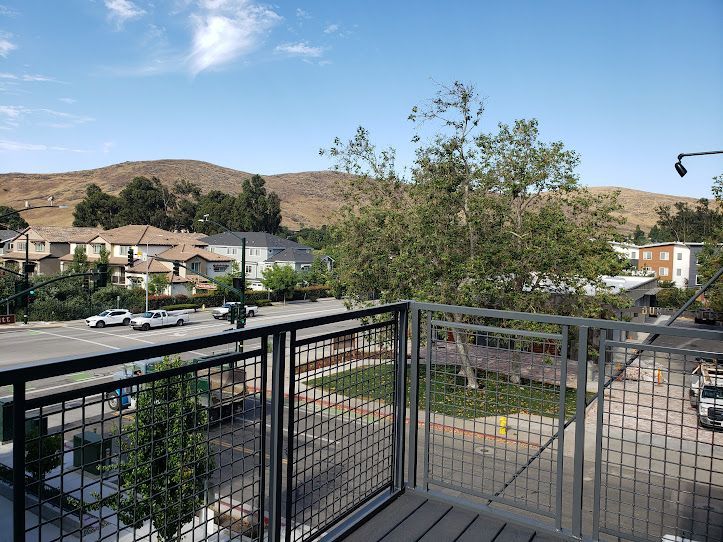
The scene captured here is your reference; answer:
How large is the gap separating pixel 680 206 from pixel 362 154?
79.3 meters

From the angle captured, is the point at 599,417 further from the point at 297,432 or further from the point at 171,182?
the point at 171,182

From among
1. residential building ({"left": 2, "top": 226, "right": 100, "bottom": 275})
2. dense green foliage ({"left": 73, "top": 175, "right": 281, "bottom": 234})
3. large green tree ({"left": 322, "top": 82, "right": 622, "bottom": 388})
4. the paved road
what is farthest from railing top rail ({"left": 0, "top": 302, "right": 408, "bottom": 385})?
dense green foliage ({"left": 73, "top": 175, "right": 281, "bottom": 234})

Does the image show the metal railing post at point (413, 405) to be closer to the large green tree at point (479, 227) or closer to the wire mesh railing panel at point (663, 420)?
the wire mesh railing panel at point (663, 420)

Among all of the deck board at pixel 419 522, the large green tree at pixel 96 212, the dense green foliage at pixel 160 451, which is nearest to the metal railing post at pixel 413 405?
the deck board at pixel 419 522

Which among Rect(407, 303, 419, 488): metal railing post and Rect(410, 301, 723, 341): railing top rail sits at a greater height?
Rect(410, 301, 723, 341): railing top rail

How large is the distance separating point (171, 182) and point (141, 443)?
524 ft

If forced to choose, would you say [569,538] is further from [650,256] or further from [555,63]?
[650,256]

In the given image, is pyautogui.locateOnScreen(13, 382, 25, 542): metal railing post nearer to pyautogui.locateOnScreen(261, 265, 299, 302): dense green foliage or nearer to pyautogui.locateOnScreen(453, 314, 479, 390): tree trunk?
pyautogui.locateOnScreen(453, 314, 479, 390): tree trunk

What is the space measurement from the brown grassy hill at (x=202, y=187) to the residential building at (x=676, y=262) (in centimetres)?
6493

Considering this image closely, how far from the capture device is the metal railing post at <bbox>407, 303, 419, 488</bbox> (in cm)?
388

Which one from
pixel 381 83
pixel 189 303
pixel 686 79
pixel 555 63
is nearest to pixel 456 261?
pixel 686 79

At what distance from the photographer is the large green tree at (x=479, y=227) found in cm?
1777

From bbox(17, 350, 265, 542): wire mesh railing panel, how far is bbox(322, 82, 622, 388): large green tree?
48.9ft

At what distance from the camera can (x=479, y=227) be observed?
18.5 meters
